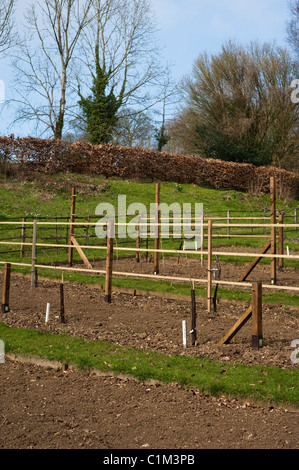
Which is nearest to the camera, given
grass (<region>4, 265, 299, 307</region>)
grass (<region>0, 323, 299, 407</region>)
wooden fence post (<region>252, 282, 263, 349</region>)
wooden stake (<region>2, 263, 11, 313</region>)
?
grass (<region>0, 323, 299, 407</region>)

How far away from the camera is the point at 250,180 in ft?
89.7

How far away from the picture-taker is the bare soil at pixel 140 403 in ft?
11.3

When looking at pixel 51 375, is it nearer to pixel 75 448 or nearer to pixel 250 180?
pixel 75 448

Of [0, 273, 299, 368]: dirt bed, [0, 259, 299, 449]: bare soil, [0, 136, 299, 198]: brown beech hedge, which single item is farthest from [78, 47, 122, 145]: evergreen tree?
[0, 259, 299, 449]: bare soil

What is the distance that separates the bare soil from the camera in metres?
3.45

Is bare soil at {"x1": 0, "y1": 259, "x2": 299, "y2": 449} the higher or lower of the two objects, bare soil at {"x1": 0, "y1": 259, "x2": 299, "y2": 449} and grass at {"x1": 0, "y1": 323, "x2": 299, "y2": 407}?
the lower

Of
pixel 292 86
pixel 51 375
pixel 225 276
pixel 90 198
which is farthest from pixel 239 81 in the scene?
pixel 51 375

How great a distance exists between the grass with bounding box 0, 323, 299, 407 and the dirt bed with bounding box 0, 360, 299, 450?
0.34ft

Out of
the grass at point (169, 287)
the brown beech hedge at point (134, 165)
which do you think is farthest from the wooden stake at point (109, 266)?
the brown beech hedge at point (134, 165)

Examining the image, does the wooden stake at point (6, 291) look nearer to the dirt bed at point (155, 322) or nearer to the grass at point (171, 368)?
the dirt bed at point (155, 322)

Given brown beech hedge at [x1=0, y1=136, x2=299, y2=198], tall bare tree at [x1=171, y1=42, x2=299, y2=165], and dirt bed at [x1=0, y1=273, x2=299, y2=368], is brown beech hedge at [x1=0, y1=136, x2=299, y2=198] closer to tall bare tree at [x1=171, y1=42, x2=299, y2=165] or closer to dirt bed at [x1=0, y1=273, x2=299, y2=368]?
tall bare tree at [x1=171, y1=42, x2=299, y2=165]

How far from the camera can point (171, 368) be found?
4770 mm

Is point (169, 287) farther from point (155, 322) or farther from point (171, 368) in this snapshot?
point (171, 368)
